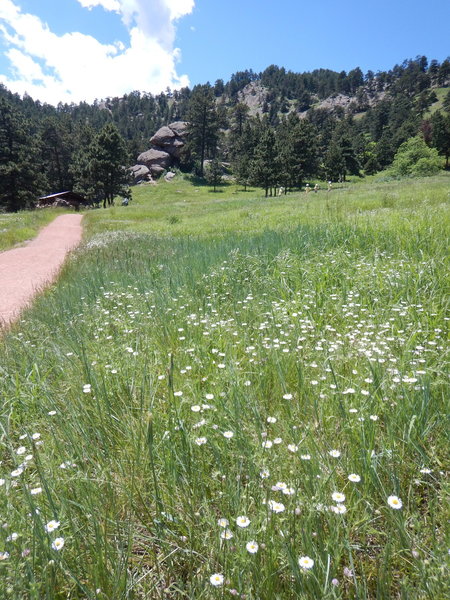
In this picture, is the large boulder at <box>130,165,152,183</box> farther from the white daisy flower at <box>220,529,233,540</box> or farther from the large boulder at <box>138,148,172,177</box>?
the white daisy flower at <box>220,529,233,540</box>

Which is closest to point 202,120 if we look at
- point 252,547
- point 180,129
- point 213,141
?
point 213,141

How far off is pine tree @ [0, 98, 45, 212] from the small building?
9.98 ft

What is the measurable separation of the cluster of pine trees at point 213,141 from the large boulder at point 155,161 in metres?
4.91

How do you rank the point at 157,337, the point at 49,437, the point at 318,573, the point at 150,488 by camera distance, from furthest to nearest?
the point at 157,337
the point at 49,437
the point at 150,488
the point at 318,573

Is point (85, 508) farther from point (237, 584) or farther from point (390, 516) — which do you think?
point (390, 516)

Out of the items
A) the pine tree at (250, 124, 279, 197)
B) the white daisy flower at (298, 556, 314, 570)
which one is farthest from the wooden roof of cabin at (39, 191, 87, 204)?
the white daisy flower at (298, 556, 314, 570)

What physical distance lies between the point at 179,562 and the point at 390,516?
976 mm

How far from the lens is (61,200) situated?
51.8m

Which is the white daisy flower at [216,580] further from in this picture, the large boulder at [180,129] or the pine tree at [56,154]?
the large boulder at [180,129]

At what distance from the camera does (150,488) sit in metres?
1.81

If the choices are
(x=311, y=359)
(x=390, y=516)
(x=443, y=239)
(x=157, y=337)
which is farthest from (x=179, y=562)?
(x=443, y=239)

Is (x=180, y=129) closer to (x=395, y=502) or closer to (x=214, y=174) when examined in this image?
(x=214, y=174)

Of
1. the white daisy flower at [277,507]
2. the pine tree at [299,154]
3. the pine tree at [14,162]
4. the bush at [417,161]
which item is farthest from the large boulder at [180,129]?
the white daisy flower at [277,507]

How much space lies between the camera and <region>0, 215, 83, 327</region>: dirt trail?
7.09m
